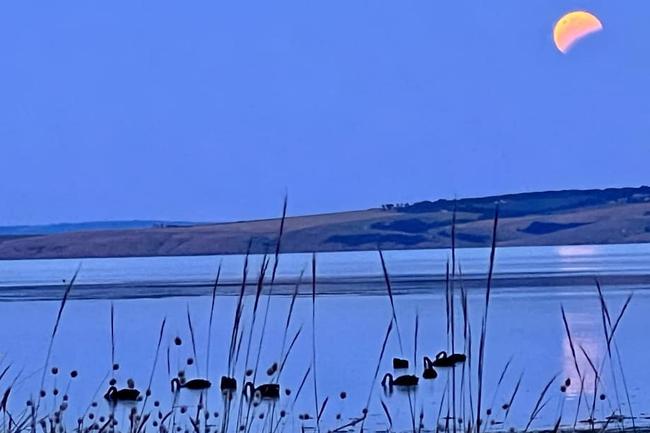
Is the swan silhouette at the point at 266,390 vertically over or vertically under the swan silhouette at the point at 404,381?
under

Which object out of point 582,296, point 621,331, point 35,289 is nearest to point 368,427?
point 621,331

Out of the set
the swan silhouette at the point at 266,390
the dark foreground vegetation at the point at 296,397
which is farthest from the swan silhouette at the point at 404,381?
the swan silhouette at the point at 266,390

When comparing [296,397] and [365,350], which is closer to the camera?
[296,397]

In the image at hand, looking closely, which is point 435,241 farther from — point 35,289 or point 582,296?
point 582,296

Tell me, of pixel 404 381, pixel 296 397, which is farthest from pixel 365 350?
pixel 296 397

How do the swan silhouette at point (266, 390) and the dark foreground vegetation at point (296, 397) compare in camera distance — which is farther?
the swan silhouette at point (266, 390)

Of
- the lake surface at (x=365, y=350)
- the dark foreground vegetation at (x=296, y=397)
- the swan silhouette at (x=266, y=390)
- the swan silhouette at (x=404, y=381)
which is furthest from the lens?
the lake surface at (x=365, y=350)

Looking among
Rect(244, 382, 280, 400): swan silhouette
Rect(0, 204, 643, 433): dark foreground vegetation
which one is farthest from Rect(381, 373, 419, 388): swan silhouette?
Rect(244, 382, 280, 400): swan silhouette

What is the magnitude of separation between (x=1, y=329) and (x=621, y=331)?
14063 millimetres

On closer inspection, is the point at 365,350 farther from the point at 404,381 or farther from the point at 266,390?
the point at 266,390

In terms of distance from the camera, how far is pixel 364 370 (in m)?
21.0

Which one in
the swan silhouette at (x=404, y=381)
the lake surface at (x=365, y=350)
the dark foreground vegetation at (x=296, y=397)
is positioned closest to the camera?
the dark foreground vegetation at (x=296, y=397)

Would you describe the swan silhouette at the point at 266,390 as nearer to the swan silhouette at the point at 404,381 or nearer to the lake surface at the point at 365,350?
the lake surface at the point at 365,350

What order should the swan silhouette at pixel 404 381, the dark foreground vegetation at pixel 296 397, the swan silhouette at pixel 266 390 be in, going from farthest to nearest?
the swan silhouette at pixel 404 381, the swan silhouette at pixel 266 390, the dark foreground vegetation at pixel 296 397
